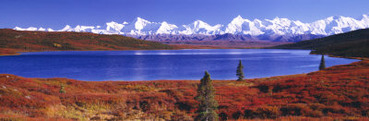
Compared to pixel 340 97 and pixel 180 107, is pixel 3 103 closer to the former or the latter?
pixel 180 107

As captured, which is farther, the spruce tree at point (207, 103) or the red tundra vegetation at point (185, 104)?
the red tundra vegetation at point (185, 104)

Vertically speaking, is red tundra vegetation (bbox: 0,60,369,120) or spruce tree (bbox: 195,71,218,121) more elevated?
spruce tree (bbox: 195,71,218,121)

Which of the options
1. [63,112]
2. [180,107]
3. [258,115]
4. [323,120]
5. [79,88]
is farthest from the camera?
[79,88]

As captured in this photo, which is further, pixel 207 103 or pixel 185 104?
pixel 185 104

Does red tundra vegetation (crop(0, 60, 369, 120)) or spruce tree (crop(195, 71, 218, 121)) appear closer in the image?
spruce tree (crop(195, 71, 218, 121))

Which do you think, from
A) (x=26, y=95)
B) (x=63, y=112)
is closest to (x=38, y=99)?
(x=26, y=95)

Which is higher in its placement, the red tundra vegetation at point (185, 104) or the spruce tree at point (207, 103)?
the spruce tree at point (207, 103)

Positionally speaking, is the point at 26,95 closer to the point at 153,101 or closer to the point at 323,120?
the point at 153,101

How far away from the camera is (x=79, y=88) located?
43344mm

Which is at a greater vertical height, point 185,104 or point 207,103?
point 207,103

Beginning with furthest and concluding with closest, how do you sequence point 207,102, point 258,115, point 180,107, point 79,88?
point 79,88 → point 180,107 → point 258,115 → point 207,102

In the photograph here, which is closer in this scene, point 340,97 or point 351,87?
point 340,97

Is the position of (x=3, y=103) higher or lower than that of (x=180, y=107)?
higher

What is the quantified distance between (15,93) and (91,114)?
6.99m
